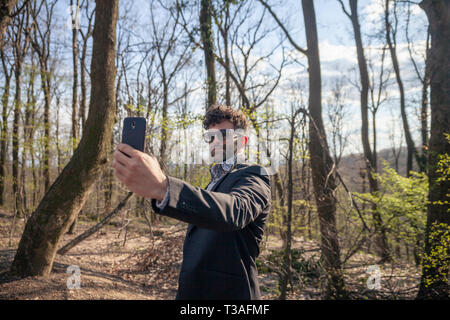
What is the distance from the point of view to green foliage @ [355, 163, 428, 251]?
244 inches

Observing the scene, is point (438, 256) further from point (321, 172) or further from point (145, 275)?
point (145, 275)

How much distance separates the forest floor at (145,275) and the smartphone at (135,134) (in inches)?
148

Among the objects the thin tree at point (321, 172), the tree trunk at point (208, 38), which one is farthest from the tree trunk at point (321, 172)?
the tree trunk at point (208, 38)

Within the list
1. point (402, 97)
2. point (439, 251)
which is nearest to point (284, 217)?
point (439, 251)

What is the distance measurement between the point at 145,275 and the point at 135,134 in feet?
22.9

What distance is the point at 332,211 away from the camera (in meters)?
5.86

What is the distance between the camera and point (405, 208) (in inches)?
267

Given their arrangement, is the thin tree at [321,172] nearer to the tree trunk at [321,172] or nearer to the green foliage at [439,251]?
the tree trunk at [321,172]

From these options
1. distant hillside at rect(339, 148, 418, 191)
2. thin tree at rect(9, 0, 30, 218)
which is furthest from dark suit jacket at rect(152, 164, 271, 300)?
thin tree at rect(9, 0, 30, 218)

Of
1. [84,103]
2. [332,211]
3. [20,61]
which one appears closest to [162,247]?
[332,211]

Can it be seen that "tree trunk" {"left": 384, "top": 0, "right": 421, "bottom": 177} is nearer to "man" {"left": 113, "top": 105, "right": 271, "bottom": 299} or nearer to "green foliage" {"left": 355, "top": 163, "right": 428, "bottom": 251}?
"green foliage" {"left": 355, "top": 163, "right": 428, "bottom": 251}

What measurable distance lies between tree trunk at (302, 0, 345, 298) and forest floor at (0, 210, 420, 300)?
0.29 m

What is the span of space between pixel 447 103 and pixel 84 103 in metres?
14.7

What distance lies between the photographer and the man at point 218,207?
96cm
